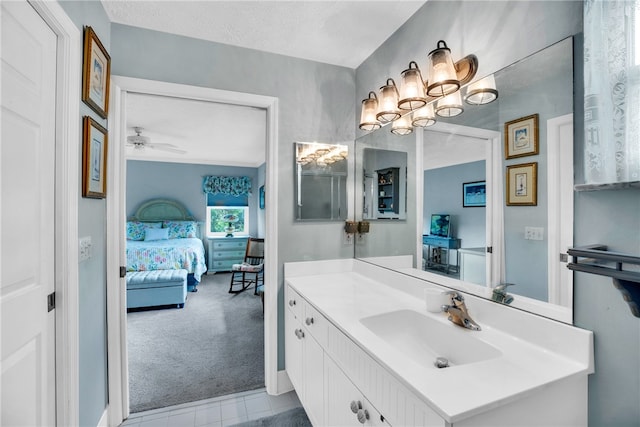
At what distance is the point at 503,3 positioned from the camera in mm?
1218

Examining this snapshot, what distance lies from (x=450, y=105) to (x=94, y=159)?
184 centimetres

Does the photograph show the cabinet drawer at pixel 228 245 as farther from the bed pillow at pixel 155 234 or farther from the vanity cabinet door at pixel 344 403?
the vanity cabinet door at pixel 344 403

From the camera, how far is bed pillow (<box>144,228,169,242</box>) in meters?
5.58

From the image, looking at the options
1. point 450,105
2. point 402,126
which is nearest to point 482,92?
point 450,105

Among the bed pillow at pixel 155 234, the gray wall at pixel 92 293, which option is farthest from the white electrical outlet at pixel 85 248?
the bed pillow at pixel 155 234

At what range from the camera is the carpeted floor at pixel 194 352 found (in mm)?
2118

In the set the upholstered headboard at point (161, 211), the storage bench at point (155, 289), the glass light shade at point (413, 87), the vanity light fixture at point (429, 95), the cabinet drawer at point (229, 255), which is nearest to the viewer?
the vanity light fixture at point (429, 95)

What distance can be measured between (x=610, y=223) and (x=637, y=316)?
0.28m

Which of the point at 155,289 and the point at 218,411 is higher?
the point at 155,289

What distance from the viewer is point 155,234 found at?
562cm

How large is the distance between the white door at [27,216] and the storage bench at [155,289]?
8.95 feet

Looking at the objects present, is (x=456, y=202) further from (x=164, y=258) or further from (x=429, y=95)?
(x=164, y=258)

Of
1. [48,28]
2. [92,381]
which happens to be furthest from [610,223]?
[92,381]

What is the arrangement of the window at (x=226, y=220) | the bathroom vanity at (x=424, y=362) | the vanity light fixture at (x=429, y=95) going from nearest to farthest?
the bathroom vanity at (x=424, y=362), the vanity light fixture at (x=429, y=95), the window at (x=226, y=220)
